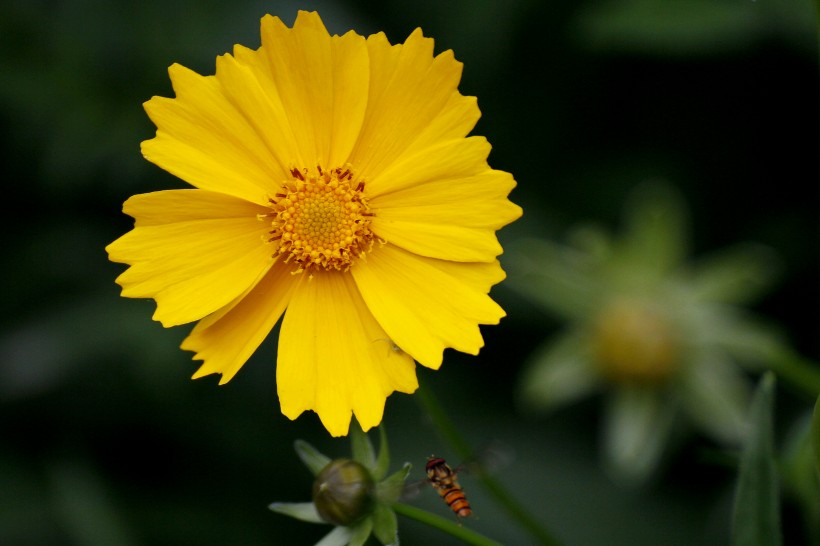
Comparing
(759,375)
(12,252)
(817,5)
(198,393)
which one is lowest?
(759,375)

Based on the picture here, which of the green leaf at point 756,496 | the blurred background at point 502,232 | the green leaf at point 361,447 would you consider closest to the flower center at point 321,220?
the green leaf at point 361,447

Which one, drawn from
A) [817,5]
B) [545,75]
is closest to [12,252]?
[545,75]

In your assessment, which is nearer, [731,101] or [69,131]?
[69,131]

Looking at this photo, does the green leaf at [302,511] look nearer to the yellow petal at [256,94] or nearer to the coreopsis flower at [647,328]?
the yellow petal at [256,94]

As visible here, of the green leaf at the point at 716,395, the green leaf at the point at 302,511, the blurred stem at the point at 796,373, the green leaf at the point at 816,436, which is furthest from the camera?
the green leaf at the point at 716,395

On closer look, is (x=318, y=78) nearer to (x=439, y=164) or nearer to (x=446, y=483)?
(x=439, y=164)

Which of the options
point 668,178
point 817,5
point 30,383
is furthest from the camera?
point 668,178

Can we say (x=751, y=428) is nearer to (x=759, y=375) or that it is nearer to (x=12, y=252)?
(x=759, y=375)
